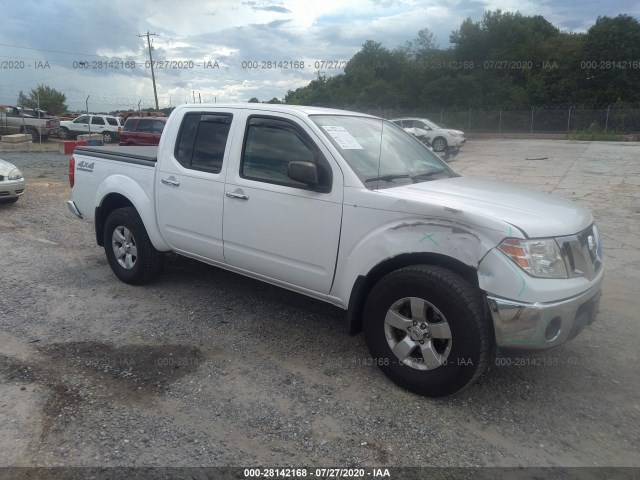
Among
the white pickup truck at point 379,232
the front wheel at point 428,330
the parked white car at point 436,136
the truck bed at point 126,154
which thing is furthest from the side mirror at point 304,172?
the parked white car at point 436,136

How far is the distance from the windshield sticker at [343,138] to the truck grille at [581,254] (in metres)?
1.60

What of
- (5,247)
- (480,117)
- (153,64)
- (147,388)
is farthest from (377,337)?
(153,64)

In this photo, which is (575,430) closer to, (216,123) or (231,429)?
(231,429)

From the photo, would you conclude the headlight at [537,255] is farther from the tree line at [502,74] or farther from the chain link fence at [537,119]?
the tree line at [502,74]

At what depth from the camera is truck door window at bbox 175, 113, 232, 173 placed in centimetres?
464

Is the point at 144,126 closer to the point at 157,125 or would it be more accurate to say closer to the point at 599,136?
the point at 157,125

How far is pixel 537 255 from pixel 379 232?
99 centimetres

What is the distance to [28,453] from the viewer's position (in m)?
2.90

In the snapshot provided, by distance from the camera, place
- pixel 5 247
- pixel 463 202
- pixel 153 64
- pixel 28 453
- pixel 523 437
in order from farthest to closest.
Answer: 1. pixel 153 64
2. pixel 5 247
3. pixel 463 202
4. pixel 523 437
5. pixel 28 453

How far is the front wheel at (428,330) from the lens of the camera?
322 centimetres

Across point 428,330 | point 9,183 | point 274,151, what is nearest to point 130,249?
point 274,151

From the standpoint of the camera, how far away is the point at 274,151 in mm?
4270

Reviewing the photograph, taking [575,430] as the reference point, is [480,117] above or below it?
above

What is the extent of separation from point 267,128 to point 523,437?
2886mm
